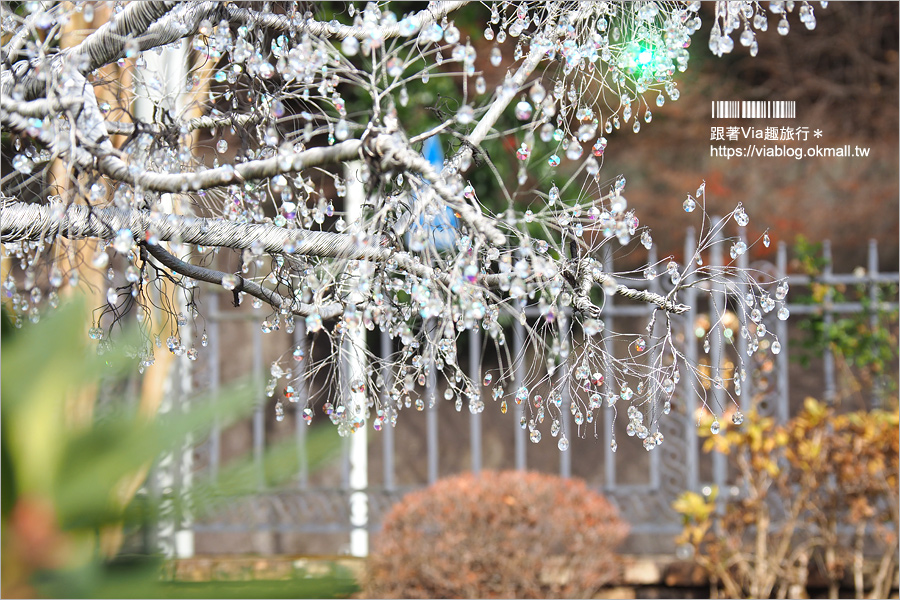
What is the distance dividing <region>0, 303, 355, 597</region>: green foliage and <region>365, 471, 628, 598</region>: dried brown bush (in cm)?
174

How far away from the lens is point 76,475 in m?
1.06

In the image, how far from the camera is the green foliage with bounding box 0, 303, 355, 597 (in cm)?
97

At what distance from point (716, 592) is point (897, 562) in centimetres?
81

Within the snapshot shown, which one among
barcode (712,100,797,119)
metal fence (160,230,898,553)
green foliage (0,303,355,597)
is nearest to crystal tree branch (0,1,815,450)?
green foliage (0,303,355,597)

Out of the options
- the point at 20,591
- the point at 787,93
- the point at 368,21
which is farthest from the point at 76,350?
the point at 787,93

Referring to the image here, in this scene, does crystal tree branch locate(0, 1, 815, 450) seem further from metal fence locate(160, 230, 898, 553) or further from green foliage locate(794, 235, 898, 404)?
green foliage locate(794, 235, 898, 404)

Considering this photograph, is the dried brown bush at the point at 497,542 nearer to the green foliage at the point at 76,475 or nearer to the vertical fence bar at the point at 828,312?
the vertical fence bar at the point at 828,312

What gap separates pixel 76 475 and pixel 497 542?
79.0 inches

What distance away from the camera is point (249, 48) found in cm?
125

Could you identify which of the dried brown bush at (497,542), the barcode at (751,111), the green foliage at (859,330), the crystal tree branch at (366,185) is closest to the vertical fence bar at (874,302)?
the green foliage at (859,330)

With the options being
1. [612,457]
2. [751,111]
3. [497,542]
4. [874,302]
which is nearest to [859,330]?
[874,302]

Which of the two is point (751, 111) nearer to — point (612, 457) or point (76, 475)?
point (612, 457)

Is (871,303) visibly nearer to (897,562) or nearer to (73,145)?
(897,562)

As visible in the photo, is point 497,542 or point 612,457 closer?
point 497,542
